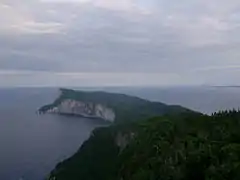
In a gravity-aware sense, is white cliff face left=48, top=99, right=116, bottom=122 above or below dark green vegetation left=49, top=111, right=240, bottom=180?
below

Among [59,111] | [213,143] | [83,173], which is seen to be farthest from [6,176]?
[59,111]

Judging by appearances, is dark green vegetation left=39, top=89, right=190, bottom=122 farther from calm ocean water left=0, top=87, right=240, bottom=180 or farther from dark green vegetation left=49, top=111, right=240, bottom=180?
dark green vegetation left=49, top=111, right=240, bottom=180

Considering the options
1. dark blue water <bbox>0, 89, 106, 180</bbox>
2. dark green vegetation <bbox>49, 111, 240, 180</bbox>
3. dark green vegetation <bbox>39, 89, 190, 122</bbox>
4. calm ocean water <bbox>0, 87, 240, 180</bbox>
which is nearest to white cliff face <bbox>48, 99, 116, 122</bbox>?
dark green vegetation <bbox>39, 89, 190, 122</bbox>

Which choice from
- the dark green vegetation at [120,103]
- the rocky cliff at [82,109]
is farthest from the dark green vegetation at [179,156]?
the rocky cliff at [82,109]

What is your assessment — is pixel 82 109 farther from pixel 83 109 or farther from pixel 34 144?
pixel 34 144

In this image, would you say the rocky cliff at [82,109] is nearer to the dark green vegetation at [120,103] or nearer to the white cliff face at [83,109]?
the white cliff face at [83,109]

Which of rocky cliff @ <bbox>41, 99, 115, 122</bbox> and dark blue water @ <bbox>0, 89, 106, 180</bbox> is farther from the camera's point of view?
rocky cliff @ <bbox>41, 99, 115, 122</bbox>
